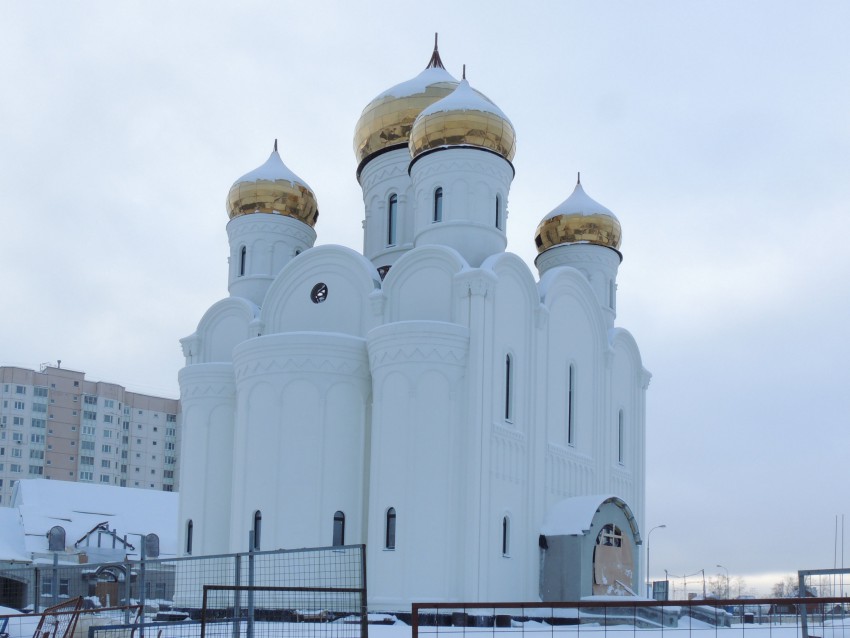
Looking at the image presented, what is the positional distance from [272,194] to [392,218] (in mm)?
2886

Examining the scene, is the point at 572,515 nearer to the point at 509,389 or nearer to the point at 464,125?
the point at 509,389

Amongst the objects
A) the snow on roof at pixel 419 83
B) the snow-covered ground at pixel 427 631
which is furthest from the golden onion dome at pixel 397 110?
the snow-covered ground at pixel 427 631

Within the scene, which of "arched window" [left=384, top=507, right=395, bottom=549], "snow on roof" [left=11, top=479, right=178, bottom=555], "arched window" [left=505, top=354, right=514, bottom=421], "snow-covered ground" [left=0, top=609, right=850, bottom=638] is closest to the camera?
"snow-covered ground" [left=0, top=609, right=850, bottom=638]

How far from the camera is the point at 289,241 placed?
25719 millimetres

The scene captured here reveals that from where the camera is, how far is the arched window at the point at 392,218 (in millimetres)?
25188

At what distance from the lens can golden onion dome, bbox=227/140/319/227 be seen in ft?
84.0

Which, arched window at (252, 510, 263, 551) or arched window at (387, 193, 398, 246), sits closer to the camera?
arched window at (252, 510, 263, 551)

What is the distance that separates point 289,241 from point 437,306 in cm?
640

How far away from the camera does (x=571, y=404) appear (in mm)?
22547

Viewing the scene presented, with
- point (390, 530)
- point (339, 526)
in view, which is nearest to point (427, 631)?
point (390, 530)

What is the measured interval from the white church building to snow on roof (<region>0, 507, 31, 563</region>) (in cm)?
1266

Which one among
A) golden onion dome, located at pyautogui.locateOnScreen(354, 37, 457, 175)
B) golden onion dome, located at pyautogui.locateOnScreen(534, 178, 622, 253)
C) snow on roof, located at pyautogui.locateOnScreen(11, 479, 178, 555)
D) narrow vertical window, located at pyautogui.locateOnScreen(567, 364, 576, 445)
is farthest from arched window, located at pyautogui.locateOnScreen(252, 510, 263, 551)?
snow on roof, located at pyautogui.locateOnScreen(11, 479, 178, 555)

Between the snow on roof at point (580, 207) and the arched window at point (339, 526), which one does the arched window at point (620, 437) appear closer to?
the snow on roof at point (580, 207)

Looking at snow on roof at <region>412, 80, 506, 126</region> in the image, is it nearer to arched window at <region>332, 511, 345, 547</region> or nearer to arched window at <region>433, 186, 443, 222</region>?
arched window at <region>433, 186, 443, 222</region>
